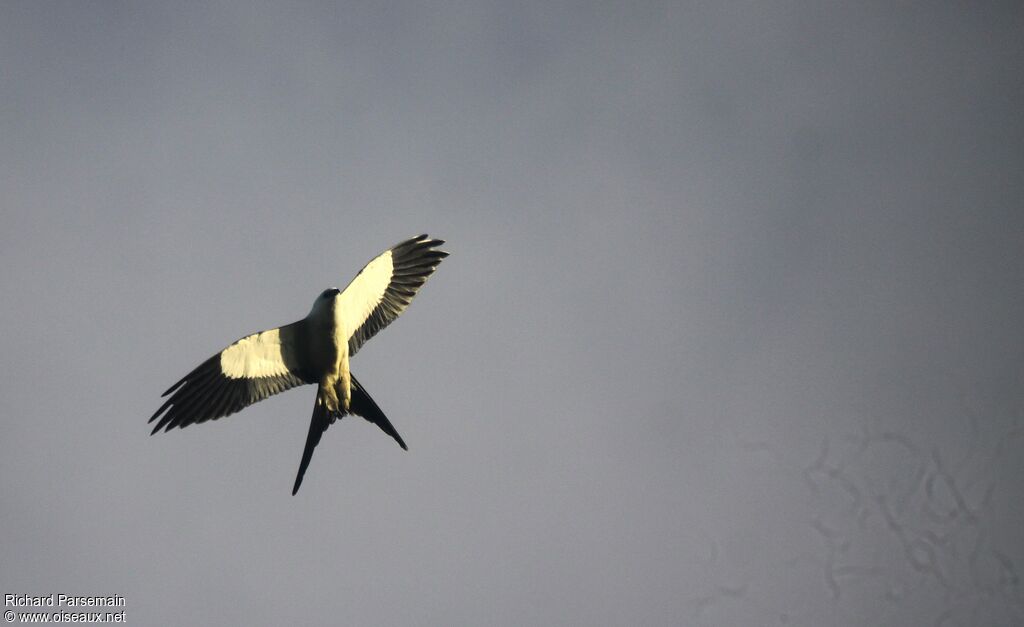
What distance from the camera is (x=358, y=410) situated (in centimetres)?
1408

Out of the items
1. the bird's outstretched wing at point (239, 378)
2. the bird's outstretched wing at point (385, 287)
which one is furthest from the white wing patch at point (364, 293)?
the bird's outstretched wing at point (239, 378)

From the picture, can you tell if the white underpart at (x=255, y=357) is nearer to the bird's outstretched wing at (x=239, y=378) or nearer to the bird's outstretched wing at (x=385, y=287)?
the bird's outstretched wing at (x=239, y=378)

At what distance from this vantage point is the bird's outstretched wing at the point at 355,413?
13.8m

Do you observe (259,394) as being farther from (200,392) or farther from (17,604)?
(17,604)

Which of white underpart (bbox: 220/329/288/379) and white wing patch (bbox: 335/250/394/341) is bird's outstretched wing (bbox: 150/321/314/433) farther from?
white wing patch (bbox: 335/250/394/341)

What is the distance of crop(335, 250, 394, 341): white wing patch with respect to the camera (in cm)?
1459

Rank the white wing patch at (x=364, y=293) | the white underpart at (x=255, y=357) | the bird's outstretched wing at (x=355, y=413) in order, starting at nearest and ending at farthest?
the bird's outstretched wing at (x=355, y=413), the white underpart at (x=255, y=357), the white wing patch at (x=364, y=293)

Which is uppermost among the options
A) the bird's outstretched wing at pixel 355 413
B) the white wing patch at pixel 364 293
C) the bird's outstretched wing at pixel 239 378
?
the white wing patch at pixel 364 293

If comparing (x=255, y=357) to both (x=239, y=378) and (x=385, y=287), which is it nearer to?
(x=239, y=378)

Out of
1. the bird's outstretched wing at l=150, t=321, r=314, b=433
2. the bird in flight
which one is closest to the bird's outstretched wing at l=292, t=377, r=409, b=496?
the bird in flight

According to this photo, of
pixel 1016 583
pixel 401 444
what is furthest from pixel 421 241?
pixel 1016 583

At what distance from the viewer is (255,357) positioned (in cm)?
1452

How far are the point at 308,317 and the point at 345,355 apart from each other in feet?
2.43

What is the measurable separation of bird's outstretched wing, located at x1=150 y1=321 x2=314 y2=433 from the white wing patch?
0.72m
